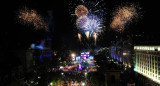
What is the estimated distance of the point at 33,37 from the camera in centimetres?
3222

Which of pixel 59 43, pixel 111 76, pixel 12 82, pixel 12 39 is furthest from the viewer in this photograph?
pixel 59 43

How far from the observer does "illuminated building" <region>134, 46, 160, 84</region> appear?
28248 millimetres

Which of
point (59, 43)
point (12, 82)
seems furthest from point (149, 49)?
point (59, 43)

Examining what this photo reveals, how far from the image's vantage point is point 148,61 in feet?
110

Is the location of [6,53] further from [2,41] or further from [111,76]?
[111,76]

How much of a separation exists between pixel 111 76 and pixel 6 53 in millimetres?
19837

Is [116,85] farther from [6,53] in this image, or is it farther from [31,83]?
[6,53]

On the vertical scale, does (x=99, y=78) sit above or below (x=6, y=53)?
below

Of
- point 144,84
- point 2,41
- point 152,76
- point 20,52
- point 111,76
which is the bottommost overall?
point 144,84

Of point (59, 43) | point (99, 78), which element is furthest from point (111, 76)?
point (59, 43)

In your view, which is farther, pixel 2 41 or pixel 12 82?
pixel 2 41

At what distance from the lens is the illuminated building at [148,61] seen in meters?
28.2

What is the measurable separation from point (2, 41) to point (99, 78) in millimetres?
19484

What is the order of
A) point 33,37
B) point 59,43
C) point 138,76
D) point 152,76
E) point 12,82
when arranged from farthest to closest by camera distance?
point 59,43 → point 138,76 → point 33,37 → point 152,76 → point 12,82
